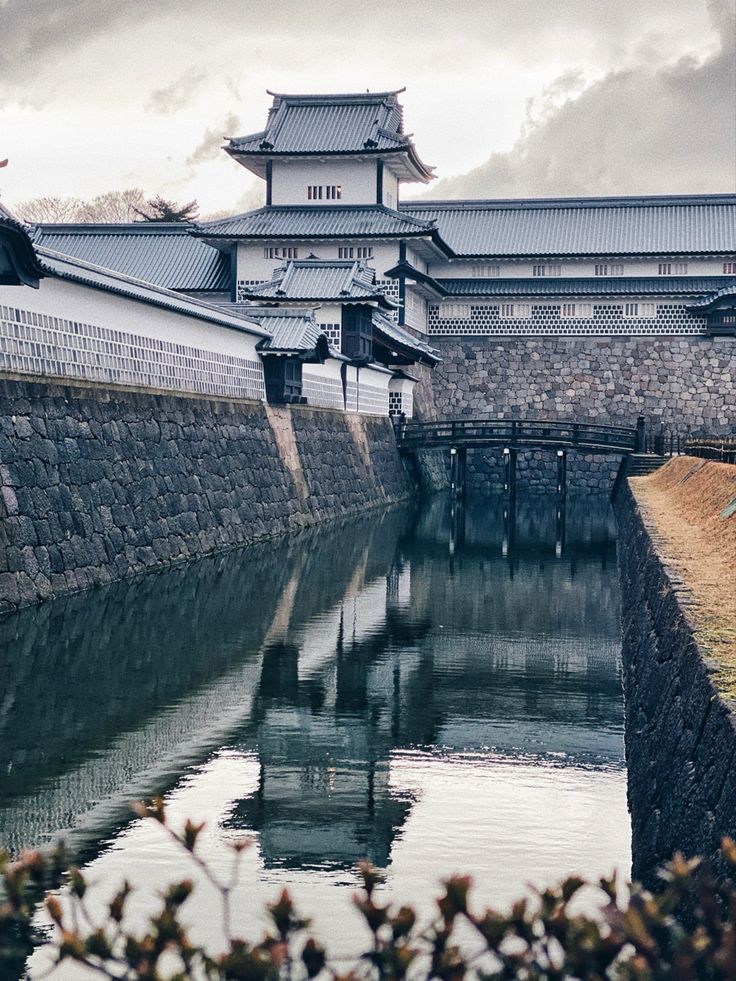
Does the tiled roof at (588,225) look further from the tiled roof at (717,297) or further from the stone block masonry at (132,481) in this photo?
the stone block masonry at (132,481)

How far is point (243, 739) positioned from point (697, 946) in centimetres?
821

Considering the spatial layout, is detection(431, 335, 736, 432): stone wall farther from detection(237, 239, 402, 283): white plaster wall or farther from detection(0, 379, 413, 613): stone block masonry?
detection(0, 379, 413, 613): stone block masonry

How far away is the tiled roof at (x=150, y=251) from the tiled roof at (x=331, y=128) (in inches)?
149

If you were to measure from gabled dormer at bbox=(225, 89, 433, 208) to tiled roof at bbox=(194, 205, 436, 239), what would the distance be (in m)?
0.59

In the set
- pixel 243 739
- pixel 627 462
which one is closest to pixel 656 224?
pixel 627 462

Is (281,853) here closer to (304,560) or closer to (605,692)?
(605,692)

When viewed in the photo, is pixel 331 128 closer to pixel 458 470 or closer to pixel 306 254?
pixel 306 254

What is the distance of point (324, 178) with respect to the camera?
49.3 meters

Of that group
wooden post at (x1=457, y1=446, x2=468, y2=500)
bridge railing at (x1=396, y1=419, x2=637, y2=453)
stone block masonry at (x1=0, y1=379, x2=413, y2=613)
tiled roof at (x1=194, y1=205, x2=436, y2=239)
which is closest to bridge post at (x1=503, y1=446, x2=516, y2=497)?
bridge railing at (x1=396, y1=419, x2=637, y2=453)

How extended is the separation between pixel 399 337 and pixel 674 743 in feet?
121

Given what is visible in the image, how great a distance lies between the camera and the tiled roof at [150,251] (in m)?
48.6

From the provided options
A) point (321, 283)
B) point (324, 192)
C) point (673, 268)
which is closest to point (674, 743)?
point (321, 283)

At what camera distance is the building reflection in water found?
29.0ft

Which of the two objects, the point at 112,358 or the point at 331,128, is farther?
the point at 331,128
